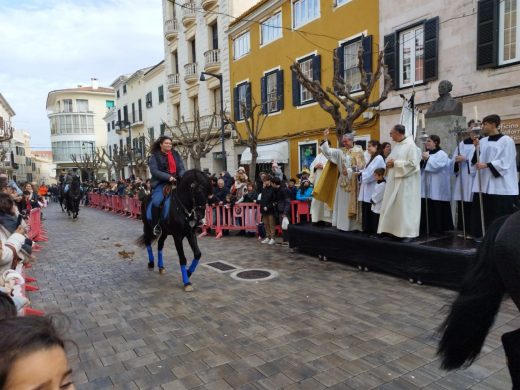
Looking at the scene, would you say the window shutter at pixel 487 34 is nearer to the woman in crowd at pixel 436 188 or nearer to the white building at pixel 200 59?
the woman in crowd at pixel 436 188

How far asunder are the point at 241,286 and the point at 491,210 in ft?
14.1

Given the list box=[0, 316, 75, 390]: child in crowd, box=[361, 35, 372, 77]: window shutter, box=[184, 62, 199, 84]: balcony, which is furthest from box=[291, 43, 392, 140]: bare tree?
box=[184, 62, 199, 84]: balcony

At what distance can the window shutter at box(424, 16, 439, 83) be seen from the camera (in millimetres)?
12336

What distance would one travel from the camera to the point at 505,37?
10.9m

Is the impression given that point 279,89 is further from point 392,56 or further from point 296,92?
point 392,56

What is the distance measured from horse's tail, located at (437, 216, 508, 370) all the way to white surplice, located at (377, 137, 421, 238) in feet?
13.0

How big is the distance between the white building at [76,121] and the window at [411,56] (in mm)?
65927

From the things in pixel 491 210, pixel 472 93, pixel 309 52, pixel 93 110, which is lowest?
pixel 491 210

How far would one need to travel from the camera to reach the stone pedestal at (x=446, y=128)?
8.13 meters

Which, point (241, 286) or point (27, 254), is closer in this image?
point (27, 254)

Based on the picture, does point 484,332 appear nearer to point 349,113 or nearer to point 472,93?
point 349,113

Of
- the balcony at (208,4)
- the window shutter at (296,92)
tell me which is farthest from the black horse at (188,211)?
the balcony at (208,4)

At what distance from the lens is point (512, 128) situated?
34.9 ft

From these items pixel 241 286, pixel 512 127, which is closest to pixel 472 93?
pixel 512 127
